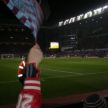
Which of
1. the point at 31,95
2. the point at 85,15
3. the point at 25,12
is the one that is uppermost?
the point at 85,15

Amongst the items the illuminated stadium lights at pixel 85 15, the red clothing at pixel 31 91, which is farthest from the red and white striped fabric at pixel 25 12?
the illuminated stadium lights at pixel 85 15

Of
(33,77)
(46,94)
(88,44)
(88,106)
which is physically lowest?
(46,94)

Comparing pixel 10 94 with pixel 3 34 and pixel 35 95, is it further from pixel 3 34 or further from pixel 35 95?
pixel 3 34

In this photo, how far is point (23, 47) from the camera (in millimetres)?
98062

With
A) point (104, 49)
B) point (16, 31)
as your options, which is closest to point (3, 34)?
point (16, 31)

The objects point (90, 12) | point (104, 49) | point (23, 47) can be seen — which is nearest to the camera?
point (104, 49)

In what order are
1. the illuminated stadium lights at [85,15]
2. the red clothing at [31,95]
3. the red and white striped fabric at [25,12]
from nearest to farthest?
the red clothing at [31,95] < the red and white striped fabric at [25,12] < the illuminated stadium lights at [85,15]

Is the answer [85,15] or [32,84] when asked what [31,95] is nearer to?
[32,84]

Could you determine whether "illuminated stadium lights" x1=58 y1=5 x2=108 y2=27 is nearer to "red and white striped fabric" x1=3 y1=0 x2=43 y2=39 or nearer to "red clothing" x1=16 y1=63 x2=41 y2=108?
"red and white striped fabric" x1=3 y1=0 x2=43 y2=39

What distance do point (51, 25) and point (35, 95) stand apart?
106564 mm

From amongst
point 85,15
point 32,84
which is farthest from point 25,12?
point 85,15

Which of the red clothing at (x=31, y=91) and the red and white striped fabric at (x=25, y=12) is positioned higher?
the red and white striped fabric at (x=25, y=12)

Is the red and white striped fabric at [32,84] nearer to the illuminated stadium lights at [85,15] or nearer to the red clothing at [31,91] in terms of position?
the red clothing at [31,91]

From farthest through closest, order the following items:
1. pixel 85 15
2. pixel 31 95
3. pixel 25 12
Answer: pixel 85 15 < pixel 25 12 < pixel 31 95
